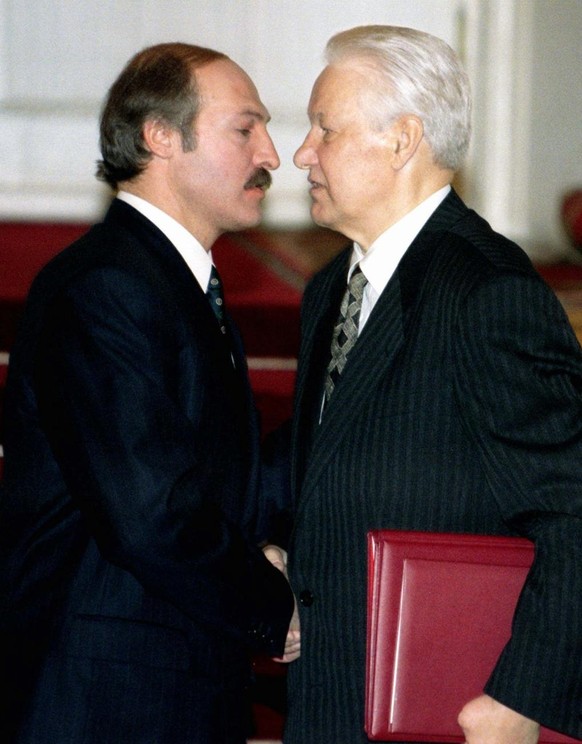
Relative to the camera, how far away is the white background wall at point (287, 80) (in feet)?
19.3

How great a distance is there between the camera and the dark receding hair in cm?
205

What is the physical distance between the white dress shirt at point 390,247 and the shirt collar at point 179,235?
1.01ft

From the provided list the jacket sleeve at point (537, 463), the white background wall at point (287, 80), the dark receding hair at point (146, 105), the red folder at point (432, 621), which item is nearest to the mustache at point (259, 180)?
the dark receding hair at point (146, 105)

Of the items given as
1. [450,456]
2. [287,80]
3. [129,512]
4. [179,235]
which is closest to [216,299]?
[179,235]

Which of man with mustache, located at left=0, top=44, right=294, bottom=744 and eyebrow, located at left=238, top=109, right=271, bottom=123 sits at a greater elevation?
eyebrow, located at left=238, top=109, right=271, bottom=123

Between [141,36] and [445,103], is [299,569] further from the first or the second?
[141,36]

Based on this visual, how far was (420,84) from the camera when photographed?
5.89 feet

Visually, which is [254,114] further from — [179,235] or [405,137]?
[405,137]

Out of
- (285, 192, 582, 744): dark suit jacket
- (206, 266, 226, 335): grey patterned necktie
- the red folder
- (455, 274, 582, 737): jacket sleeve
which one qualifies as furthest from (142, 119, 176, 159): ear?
the red folder

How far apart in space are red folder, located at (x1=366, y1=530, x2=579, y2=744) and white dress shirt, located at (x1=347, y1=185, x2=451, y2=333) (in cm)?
43

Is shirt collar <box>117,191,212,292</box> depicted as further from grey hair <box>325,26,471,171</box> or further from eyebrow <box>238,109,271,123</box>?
grey hair <box>325,26,471,171</box>

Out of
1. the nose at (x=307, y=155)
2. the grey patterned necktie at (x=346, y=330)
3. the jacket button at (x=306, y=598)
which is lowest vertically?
the jacket button at (x=306, y=598)

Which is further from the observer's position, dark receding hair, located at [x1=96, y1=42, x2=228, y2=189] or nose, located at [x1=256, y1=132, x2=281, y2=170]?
nose, located at [x1=256, y1=132, x2=281, y2=170]

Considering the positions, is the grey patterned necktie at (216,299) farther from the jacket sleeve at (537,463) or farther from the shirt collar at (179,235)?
the jacket sleeve at (537,463)
